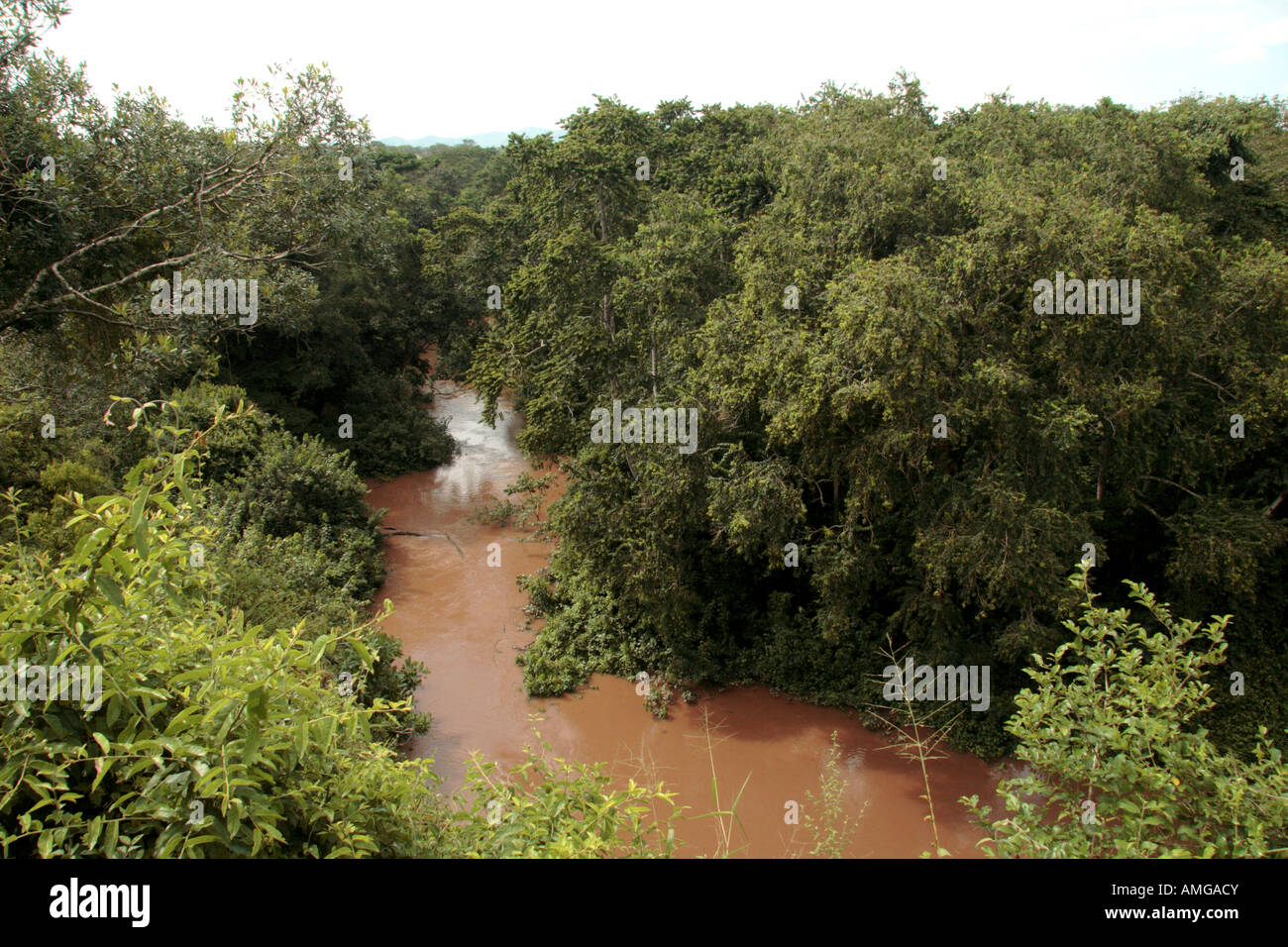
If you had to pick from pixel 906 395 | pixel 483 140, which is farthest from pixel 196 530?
pixel 483 140

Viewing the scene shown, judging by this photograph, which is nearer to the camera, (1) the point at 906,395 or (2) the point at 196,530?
(2) the point at 196,530

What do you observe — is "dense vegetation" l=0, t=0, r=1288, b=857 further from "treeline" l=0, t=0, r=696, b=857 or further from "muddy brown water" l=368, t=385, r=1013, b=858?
"muddy brown water" l=368, t=385, r=1013, b=858

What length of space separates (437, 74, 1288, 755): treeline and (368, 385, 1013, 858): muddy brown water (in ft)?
1.83

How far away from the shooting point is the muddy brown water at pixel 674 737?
9.43 meters

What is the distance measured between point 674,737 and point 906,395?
553 cm

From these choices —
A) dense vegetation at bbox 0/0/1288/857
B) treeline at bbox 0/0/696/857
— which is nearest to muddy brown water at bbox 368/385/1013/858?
dense vegetation at bbox 0/0/1288/857

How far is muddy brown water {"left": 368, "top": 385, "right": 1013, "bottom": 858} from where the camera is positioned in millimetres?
9430

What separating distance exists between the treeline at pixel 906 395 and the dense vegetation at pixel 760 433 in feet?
0.21

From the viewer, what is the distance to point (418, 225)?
3000 cm

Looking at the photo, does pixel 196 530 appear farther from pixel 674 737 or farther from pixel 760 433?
pixel 760 433

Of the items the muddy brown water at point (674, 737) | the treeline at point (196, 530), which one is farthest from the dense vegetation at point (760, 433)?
the muddy brown water at point (674, 737)

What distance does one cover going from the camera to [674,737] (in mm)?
11117

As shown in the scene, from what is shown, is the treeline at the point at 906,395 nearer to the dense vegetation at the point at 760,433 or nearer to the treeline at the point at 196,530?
the dense vegetation at the point at 760,433

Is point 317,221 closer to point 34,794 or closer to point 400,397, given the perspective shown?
point 34,794
